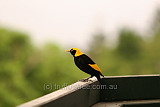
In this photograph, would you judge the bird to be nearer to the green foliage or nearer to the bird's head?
the bird's head

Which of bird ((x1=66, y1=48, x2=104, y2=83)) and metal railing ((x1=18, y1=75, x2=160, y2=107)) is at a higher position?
bird ((x1=66, y1=48, x2=104, y2=83))

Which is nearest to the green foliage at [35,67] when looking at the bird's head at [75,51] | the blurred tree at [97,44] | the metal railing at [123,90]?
the blurred tree at [97,44]

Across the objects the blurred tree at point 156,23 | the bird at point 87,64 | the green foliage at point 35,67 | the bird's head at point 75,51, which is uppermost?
the bird's head at point 75,51

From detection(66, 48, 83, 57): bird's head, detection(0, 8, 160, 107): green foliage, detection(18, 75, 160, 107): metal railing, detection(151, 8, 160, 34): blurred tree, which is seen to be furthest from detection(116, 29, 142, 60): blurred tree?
detection(66, 48, 83, 57): bird's head

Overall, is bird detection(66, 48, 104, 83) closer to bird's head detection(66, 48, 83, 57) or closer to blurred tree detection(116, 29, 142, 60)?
bird's head detection(66, 48, 83, 57)

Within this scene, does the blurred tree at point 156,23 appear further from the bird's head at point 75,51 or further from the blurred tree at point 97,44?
the bird's head at point 75,51

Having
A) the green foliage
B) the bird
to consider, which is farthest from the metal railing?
the green foliage

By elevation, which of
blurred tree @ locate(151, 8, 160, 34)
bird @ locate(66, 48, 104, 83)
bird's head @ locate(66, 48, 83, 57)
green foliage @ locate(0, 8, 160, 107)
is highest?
bird's head @ locate(66, 48, 83, 57)

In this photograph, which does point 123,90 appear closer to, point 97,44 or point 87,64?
point 87,64

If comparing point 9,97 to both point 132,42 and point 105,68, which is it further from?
point 132,42

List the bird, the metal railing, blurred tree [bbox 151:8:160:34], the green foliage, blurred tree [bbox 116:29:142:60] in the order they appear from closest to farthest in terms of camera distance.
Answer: the bird < the metal railing < the green foliage < blurred tree [bbox 151:8:160:34] < blurred tree [bbox 116:29:142:60]

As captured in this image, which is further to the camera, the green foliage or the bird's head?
the green foliage

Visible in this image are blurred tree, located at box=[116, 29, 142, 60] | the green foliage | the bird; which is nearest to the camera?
the bird

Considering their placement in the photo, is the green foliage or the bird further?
the green foliage
